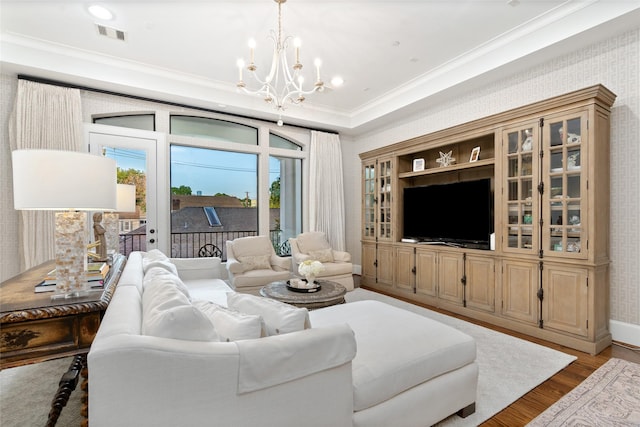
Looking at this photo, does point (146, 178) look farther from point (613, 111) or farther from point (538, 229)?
point (613, 111)

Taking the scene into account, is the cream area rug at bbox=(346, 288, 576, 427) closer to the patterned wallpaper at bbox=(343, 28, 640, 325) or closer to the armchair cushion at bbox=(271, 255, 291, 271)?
the patterned wallpaper at bbox=(343, 28, 640, 325)

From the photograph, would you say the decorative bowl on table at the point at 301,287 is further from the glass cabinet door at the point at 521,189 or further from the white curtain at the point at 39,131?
the white curtain at the point at 39,131

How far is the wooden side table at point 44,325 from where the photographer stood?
120cm

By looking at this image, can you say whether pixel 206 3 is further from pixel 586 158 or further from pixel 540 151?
pixel 586 158

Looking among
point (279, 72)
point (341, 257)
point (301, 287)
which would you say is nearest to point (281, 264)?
point (341, 257)

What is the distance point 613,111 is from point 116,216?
200 inches

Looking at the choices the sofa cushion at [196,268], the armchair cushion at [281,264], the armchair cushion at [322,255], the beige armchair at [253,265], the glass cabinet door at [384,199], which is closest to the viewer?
the sofa cushion at [196,268]

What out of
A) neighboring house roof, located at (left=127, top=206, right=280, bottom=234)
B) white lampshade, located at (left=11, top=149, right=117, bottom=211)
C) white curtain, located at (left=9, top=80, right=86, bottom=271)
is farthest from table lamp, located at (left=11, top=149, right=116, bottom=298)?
neighboring house roof, located at (left=127, top=206, right=280, bottom=234)

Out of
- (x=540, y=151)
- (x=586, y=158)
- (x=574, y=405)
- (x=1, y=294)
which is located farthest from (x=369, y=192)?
(x=1, y=294)

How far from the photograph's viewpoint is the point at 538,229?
123 inches

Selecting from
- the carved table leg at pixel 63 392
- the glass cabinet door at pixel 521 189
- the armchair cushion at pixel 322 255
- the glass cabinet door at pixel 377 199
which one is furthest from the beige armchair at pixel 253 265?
the glass cabinet door at pixel 521 189

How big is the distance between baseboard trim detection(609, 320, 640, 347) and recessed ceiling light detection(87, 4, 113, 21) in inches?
226

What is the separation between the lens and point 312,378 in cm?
129

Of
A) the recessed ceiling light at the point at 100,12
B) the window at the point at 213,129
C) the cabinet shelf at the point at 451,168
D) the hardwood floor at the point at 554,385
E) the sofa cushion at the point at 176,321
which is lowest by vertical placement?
the hardwood floor at the point at 554,385
